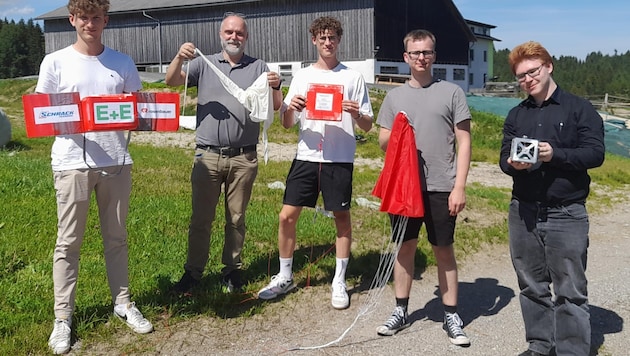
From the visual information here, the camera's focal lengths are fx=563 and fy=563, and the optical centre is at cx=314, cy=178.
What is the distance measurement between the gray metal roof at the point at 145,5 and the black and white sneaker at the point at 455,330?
33034 millimetres

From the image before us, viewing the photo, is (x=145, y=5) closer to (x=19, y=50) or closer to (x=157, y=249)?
(x=157, y=249)

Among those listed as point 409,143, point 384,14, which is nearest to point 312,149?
point 409,143

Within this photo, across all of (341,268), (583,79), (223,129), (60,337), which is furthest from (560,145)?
(583,79)

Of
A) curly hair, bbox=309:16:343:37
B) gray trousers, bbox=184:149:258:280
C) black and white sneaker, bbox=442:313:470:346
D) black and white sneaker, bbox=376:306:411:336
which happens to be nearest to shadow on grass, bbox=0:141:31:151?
gray trousers, bbox=184:149:258:280

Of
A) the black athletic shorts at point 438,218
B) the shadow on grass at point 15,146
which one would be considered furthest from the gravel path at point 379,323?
the shadow on grass at point 15,146

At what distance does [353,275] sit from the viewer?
19.0 feet

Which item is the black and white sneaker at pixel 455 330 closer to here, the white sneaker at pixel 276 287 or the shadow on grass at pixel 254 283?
the shadow on grass at pixel 254 283

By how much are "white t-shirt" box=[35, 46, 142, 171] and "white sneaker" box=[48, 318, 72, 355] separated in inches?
43.9

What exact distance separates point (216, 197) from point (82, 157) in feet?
4.20

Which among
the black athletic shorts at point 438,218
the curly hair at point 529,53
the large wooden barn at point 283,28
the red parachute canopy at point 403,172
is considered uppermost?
the large wooden barn at point 283,28

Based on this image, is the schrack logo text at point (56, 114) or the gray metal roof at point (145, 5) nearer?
the schrack logo text at point (56, 114)

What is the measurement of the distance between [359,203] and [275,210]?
145 centimetres

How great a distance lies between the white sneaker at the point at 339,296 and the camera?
4.97m

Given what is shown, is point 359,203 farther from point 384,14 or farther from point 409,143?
point 384,14
